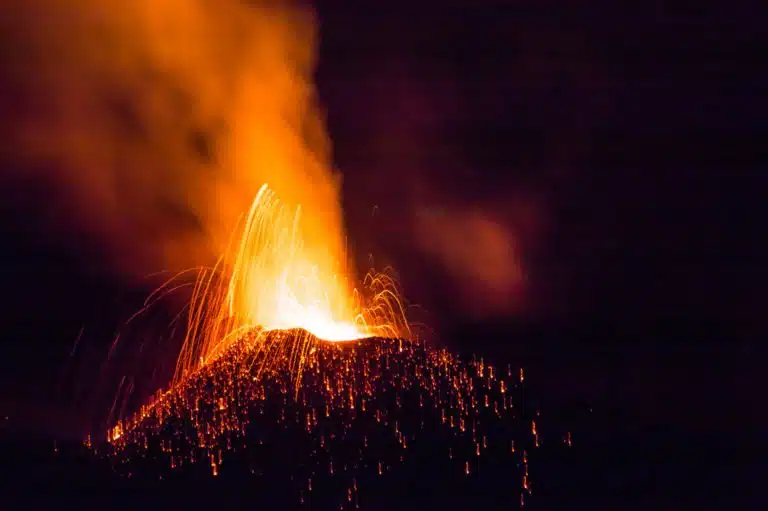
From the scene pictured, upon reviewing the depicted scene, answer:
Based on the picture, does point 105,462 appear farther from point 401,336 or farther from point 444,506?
point 401,336

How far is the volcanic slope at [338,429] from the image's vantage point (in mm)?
9016

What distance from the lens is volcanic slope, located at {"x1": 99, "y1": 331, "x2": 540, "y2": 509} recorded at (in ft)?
29.6

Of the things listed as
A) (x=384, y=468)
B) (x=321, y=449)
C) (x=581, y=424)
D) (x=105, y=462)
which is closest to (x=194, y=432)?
(x=105, y=462)

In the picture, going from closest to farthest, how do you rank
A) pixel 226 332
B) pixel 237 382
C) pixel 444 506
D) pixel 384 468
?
pixel 444 506 → pixel 384 468 → pixel 237 382 → pixel 226 332

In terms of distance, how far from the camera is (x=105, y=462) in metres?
10.4

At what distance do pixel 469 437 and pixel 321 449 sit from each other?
232 centimetres

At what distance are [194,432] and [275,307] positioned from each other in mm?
3504

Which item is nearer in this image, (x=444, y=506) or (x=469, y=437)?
(x=444, y=506)

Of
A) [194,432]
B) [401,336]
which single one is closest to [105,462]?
[194,432]

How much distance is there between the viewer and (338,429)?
36.2 ft

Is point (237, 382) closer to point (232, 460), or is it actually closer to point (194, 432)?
point (194, 432)

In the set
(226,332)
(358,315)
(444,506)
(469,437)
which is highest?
(358,315)

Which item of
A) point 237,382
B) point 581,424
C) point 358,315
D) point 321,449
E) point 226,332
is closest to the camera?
point 321,449

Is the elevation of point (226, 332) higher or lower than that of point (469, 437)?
higher
